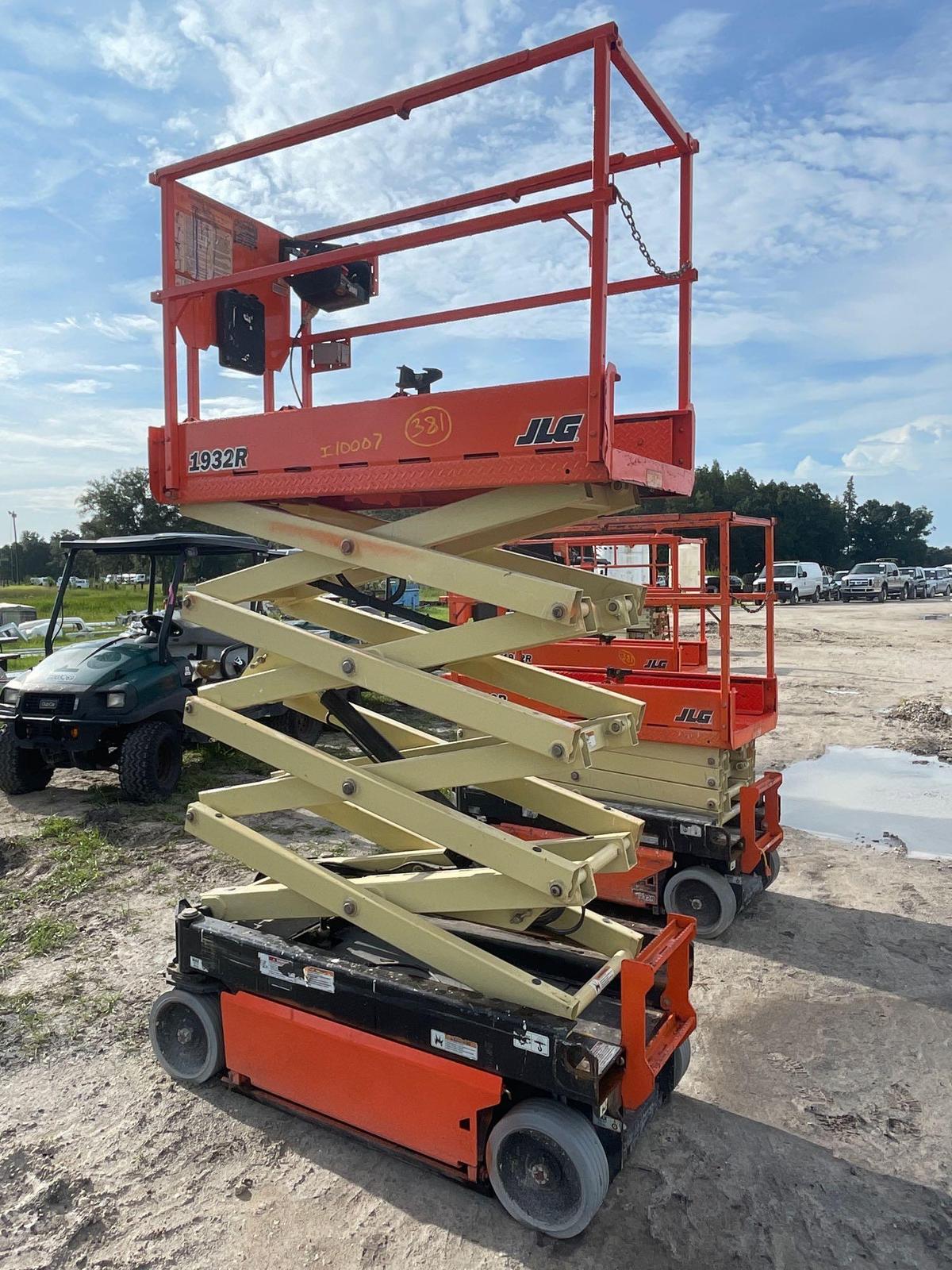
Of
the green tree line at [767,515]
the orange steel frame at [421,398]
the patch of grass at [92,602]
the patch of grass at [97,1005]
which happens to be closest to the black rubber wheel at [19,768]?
the patch of grass at [97,1005]

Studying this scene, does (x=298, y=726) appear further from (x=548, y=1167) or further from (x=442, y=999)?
(x=548, y=1167)

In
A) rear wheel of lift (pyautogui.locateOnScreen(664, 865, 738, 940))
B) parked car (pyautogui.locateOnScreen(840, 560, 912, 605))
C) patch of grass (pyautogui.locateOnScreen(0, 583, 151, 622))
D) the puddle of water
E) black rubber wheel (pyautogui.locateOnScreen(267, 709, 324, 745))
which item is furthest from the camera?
parked car (pyautogui.locateOnScreen(840, 560, 912, 605))

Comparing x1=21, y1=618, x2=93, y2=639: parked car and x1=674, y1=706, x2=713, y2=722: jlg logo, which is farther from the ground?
x1=21, y1=618, x2=93, y2=639: parked car

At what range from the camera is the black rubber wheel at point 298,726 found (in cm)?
955

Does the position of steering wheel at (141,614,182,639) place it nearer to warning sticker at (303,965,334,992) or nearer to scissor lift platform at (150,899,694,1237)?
scissor lift platform at (150,899,694,1237)

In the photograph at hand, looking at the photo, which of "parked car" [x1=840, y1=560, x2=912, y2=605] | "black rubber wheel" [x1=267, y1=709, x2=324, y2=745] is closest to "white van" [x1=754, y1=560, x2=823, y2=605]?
"parked car" [x1=840, y1=560, x2=912, y2=605]

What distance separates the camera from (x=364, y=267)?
3857 millimetres

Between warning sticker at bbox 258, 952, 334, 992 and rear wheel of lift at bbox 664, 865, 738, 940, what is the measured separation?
2.67 metres

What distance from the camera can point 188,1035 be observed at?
3.68 meters

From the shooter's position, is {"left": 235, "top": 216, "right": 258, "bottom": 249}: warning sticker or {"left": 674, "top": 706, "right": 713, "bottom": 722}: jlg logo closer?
{"left": 235, "top": 216, "right": 258, "bottom": 249}: warning sticker

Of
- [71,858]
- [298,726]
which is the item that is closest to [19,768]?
[71,858]

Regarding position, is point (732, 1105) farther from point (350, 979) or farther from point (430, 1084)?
point (350, 979)

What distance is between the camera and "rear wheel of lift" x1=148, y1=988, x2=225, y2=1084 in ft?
11.8

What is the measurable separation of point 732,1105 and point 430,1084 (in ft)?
4.54
